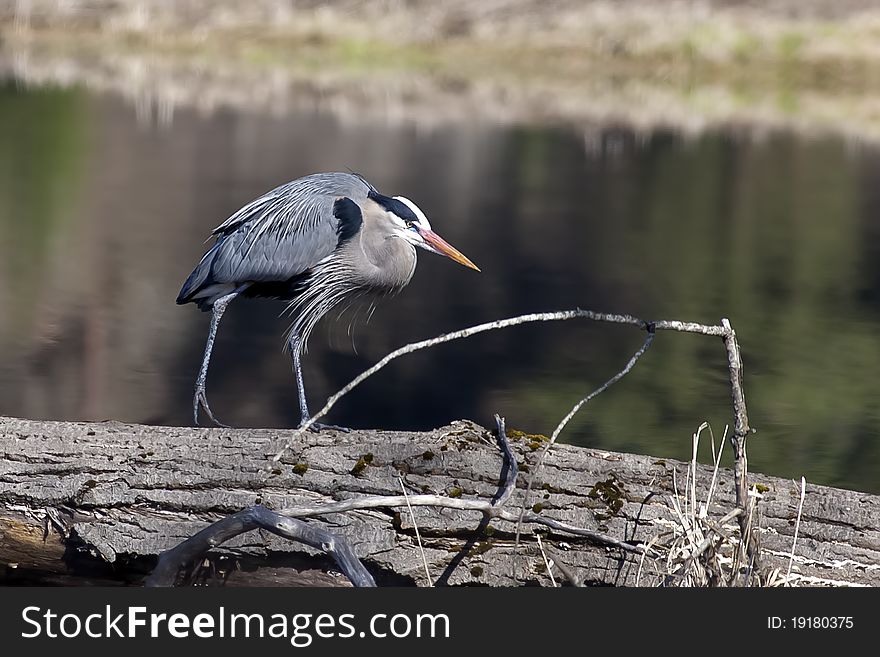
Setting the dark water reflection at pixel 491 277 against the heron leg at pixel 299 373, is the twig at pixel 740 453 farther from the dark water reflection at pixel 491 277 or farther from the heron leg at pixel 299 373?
the dark water reflection at pixel 491 277

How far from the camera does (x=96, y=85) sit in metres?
21.0

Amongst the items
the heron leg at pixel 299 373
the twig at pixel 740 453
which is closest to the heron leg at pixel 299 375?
the heron leg at pixel 299 373

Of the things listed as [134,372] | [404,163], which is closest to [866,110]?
[404,163]

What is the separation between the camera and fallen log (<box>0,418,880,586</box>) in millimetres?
3496

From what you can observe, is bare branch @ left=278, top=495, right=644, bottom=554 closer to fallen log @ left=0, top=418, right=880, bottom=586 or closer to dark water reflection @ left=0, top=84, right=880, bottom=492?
fallen log @ left=0, top=418, right=880, bottom=586

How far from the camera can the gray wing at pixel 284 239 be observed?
4.70m

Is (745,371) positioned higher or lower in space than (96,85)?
lower

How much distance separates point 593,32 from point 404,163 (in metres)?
9.24

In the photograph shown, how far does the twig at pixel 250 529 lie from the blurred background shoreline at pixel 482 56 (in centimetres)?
1746

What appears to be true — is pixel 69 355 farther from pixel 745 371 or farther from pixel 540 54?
pixel 540 54

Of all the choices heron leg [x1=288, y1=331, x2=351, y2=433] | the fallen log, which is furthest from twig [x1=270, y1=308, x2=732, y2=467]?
heron leg [x1=288, y1=331, x2=351, y2=433]

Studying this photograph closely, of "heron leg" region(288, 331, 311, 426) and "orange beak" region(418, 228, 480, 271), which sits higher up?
"orange beak" region(418, 228, 480, 271)

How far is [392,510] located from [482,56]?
73.2ft

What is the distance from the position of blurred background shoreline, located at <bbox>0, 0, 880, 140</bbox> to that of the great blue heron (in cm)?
1576
